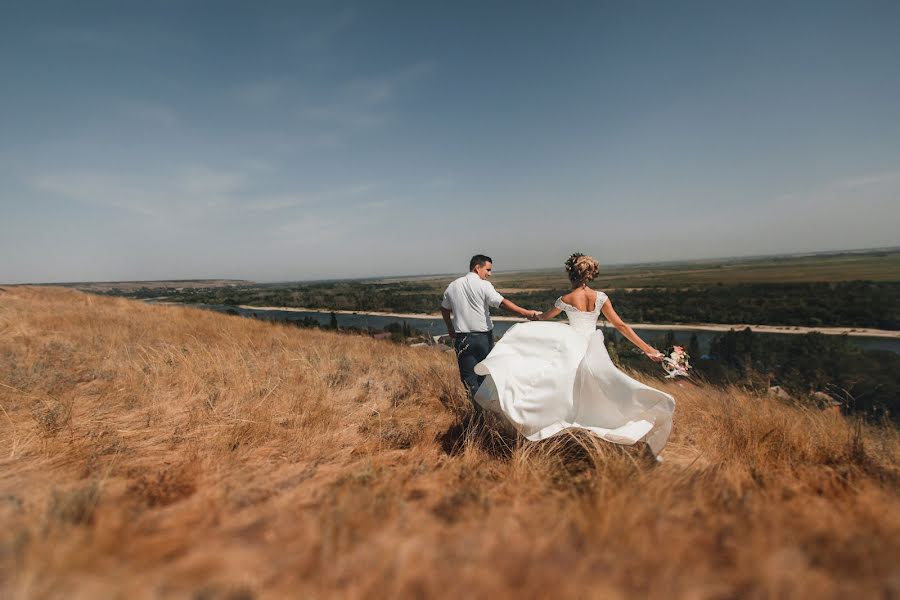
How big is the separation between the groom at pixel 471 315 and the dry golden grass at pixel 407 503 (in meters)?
0.80

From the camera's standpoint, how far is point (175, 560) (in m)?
1.69

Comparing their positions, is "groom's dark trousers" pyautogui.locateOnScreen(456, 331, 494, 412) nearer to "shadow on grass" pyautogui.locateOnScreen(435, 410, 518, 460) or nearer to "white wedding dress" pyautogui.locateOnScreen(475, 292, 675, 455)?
"shadow on grass" pyautogui.locateOnScreen(435, 410, 518, 460)

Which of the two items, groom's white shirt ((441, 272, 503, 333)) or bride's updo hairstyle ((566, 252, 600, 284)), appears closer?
bride's updo hairstyle ((566, 252, 600, 284))

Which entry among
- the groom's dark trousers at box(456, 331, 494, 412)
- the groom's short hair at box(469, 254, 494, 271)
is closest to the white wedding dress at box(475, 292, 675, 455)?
the groom's dark trousers at box(456, 331, 494, 412)

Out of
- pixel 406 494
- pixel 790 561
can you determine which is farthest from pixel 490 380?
pixel 790 561

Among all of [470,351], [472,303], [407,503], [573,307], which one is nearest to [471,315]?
[472,303]

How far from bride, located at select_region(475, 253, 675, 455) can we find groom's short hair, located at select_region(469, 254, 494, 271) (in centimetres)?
178

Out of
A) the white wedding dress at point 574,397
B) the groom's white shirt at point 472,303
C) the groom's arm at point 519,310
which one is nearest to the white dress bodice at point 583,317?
the white wedding dress at point 574,397

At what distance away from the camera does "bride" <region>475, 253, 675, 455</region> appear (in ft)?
10.3

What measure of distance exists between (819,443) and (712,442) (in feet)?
2.75

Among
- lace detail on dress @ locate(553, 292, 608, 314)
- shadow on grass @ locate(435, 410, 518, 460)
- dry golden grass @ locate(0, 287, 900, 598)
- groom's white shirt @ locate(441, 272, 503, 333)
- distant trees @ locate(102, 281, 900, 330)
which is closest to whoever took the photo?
dry golden grass @ locate(0, 287, 900, 598)

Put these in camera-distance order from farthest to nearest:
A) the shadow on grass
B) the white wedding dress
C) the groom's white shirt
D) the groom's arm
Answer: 1. the groom's white shirt
2. the groom's arm
3. the shadow on grass
4. the white wedding dress

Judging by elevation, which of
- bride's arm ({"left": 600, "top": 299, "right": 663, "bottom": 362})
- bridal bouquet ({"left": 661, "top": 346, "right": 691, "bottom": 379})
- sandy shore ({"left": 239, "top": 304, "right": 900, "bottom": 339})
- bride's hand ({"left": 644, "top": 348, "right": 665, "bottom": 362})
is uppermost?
bride's arm ({"left": 600, "top": 299, "right": 663, "bottom": 362})

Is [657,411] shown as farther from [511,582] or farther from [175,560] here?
[175,560]
